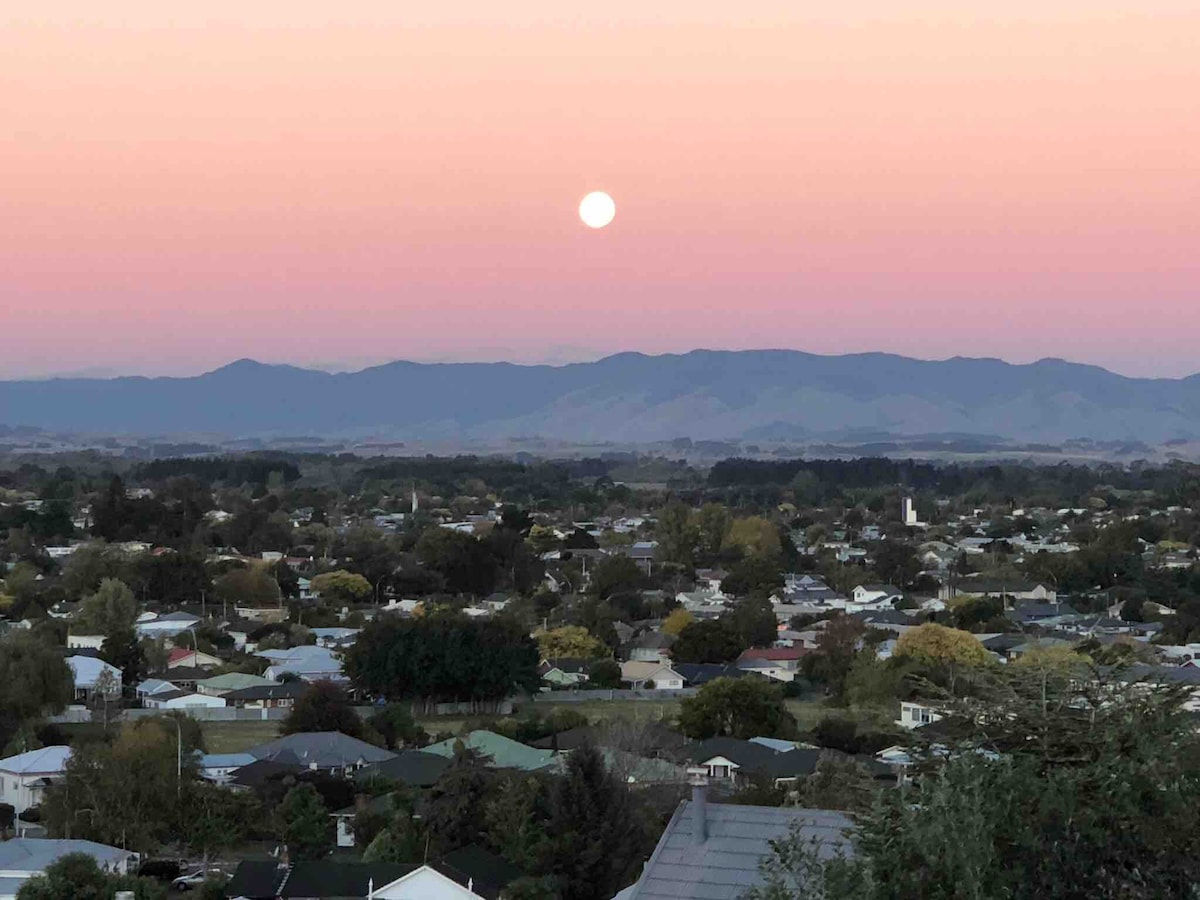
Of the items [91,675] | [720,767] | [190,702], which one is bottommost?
[190,702]

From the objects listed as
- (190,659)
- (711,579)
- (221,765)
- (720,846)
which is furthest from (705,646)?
(720,846)

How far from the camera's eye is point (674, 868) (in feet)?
32.0

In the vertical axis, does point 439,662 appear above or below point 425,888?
below

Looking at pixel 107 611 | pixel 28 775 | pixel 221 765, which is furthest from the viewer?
pixel 107 611

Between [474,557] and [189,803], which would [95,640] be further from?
[189,803]

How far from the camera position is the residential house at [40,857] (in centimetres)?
1859

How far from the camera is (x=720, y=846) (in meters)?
9.72

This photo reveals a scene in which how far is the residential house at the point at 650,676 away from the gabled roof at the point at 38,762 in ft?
50.9

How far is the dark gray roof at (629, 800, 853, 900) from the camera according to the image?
954 centimetres

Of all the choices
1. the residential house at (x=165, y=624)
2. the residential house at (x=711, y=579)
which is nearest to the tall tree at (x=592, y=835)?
the residential house at (x=165, y=624)

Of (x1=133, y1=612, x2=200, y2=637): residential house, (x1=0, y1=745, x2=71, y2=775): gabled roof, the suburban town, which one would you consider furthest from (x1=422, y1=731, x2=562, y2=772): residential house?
(x1=133, y1=612, x2=200, y2=637): residential house

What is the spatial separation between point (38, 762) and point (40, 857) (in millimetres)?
6026

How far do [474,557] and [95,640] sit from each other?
15776 mm

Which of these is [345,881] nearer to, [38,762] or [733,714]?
[38,762]
